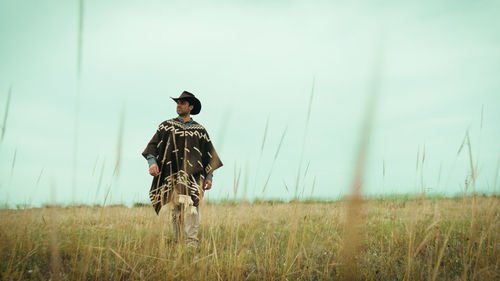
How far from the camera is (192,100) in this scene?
450 cm

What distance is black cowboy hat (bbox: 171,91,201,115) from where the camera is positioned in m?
4.16

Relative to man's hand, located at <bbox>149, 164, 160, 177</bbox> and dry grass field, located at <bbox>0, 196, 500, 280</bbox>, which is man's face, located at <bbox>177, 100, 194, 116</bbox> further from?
dry grass field, located at <bbox>0, 196, 500, 280</bbox>

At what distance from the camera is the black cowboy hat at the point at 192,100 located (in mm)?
4160

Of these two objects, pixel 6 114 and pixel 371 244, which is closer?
pixel 6 114

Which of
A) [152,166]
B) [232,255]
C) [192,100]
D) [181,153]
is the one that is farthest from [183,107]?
[232,255]

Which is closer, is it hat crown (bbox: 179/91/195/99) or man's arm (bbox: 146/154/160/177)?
man's arm (bbox: 146/154/160/177)

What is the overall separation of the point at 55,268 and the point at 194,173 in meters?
2.69

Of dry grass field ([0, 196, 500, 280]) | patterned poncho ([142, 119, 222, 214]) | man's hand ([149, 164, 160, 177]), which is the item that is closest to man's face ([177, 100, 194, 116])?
patterned poncho ([142, 119, 222, 214])

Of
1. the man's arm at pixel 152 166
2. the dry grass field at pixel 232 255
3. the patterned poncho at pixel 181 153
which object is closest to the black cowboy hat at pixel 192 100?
the patterned poncho at pixel 181 153

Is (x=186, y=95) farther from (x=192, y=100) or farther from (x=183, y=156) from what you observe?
(x=183, y=156)

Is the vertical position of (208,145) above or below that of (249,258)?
above

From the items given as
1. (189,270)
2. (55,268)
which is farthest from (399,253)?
(55,268)

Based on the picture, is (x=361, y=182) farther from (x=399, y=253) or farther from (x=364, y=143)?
(x=399, y=253)

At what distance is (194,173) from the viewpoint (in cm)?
397
